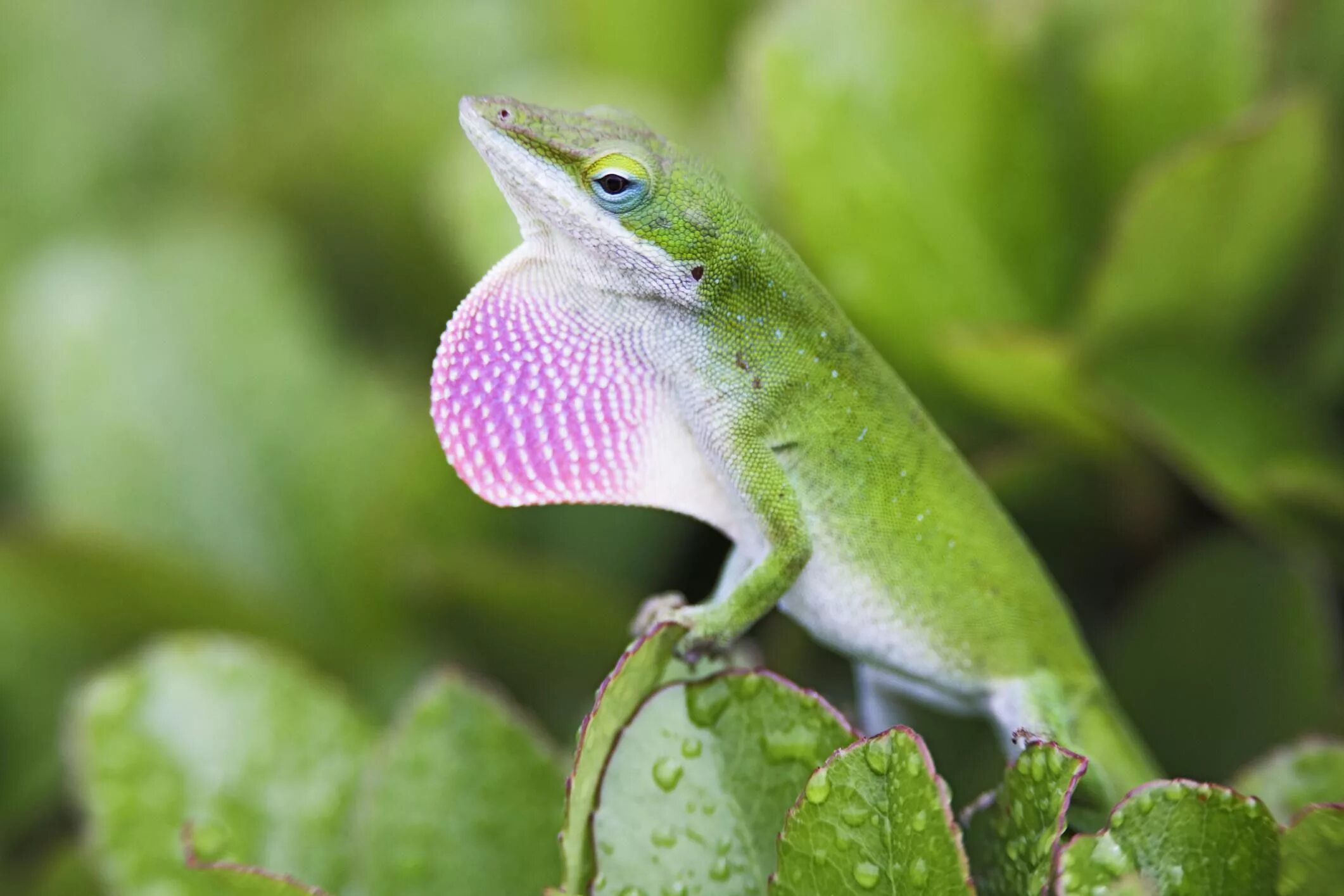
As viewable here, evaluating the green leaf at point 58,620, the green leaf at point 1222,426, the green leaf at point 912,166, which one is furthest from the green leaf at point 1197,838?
the green leaf at point 58,620

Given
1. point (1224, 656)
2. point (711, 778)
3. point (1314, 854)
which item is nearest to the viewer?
point (1314, 854)

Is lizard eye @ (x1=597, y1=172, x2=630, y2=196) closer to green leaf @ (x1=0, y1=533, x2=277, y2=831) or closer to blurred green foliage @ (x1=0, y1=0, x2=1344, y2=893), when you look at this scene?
blurred green foliage @ (x1=0, y1=0, x2=1344, y2=893)

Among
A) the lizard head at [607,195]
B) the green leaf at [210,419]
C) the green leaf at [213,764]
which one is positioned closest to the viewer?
the lizard head at [607,195]

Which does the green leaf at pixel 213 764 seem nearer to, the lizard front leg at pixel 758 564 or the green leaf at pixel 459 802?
the green leaf at pixel 459 802

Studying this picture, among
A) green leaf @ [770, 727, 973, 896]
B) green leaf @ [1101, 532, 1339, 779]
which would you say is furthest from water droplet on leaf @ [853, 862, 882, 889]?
green leaf @ [1101, 532, 1339, 779]

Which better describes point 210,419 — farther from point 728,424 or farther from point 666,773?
point 666,773

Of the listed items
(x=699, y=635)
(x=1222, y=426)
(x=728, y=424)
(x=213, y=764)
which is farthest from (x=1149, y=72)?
(x=213, y=764)
